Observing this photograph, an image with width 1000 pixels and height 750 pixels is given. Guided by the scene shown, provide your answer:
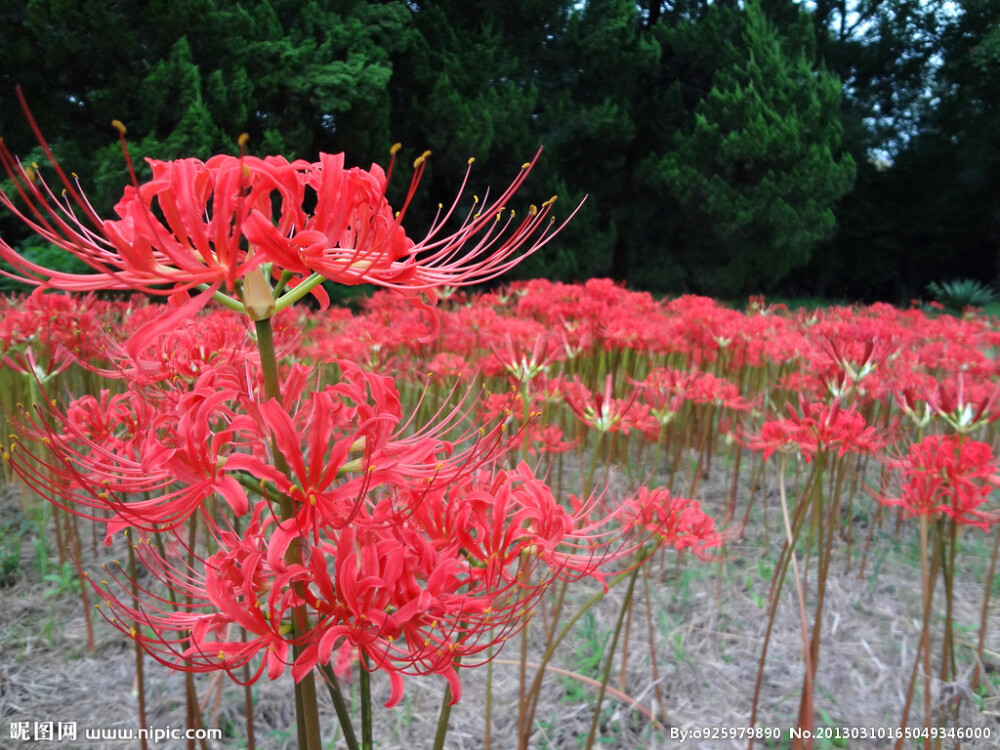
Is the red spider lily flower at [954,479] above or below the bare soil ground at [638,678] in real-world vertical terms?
above

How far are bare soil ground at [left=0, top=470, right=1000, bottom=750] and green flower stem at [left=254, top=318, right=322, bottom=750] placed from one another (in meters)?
0.96

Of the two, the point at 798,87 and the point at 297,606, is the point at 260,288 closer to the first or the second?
the point at 297,606

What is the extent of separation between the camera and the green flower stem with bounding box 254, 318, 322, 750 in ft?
2.31

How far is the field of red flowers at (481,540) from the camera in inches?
28.3

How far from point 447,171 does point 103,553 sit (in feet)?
30.6

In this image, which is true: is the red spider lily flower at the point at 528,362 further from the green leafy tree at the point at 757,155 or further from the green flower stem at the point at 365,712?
the green leafy tree at the point at 757,155

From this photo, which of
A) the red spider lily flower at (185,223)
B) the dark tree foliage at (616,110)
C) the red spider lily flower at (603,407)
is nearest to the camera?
the red spider lily flower at (185,223)

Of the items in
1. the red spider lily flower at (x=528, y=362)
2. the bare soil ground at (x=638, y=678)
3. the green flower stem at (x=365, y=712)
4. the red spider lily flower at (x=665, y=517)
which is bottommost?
the bare soil ground at (x=638, y=678)

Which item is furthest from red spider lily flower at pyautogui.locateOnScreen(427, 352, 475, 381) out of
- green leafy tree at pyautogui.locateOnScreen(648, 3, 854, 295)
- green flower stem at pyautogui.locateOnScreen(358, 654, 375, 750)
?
green leafy tree at pyautogui.locateOnScreen(648, 3, 854, 295)

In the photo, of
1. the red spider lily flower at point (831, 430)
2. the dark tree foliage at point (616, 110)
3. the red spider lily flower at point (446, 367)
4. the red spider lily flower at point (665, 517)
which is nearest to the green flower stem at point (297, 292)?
the red spider lily flower at point (665, 517)

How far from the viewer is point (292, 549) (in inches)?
28.4

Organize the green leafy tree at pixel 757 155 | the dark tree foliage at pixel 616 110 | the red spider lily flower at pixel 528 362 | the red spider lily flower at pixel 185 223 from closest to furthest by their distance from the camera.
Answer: the red spider lily flower at pixel 185 223, the red spider lily flower at pixel 528 362, the dark tree foliage at pixel 616 110, the green leafy tree at pixel 757 155

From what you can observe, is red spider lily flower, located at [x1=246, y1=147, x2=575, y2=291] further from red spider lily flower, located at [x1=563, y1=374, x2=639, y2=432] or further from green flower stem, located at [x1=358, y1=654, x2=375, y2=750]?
red spider lily flower, located at [x1=563, y1=374, x2=639, y2=432]

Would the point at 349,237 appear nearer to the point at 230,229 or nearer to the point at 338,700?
the point at 230,229
